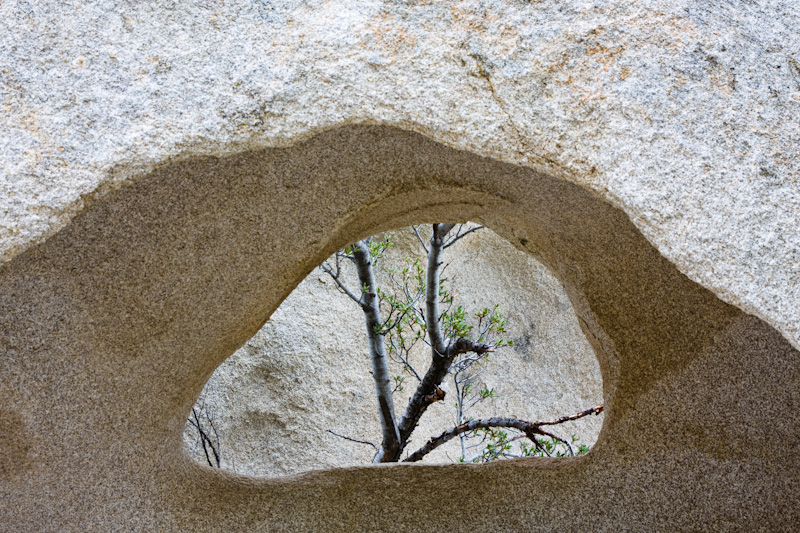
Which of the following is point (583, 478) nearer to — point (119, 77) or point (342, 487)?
point (342, 487)

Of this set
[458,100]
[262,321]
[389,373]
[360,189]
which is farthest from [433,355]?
[458,100]

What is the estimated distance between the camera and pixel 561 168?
156cm

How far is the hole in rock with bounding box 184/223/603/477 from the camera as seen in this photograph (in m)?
4.02

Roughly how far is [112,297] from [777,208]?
142 cm

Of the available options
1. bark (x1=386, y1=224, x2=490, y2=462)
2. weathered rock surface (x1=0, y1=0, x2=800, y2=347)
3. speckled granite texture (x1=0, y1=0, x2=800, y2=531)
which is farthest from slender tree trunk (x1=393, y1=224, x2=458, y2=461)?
weathered rock surface (x1=0, y1=0, x2=800, y2=347)

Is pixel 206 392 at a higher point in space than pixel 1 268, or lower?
higher

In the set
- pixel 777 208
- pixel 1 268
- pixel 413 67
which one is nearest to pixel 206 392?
pixel 1 268

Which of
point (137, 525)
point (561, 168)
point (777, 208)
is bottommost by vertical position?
point (137, 525)

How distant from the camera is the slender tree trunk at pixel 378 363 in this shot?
314 centimetres

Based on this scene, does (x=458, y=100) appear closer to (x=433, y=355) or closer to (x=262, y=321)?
(x=262, y=321)

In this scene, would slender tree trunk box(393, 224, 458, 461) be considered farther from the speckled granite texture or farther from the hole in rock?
the speckled granite texture

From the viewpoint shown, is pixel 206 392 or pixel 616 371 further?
pixel 206 392

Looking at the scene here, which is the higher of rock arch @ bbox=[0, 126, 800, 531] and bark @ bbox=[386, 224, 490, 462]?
bark @ bbox=[386, 224, 490, 462]

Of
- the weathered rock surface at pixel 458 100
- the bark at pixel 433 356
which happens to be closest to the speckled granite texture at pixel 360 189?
the weathered rock surface at pixel 458 100
